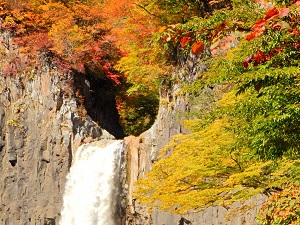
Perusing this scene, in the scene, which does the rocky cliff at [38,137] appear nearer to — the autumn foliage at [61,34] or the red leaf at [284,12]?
the autumn foliage at [61,34]

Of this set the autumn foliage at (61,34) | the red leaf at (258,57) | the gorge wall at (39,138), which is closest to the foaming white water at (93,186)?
the gorge wall at (39,138)

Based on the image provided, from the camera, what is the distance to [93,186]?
18.0m

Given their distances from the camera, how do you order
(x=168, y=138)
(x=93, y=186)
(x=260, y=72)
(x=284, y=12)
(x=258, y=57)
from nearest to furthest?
(x=284, y=12) → (x=258, y=57) → (x=260, y=72) → (x=168, y=138) → (x=93, y=186)

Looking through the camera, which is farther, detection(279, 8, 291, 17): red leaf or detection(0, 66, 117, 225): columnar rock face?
detection(0, 66, 117, 225): columnar rock face

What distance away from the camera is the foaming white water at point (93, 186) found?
1745 cm

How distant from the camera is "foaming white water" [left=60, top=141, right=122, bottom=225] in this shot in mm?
17453

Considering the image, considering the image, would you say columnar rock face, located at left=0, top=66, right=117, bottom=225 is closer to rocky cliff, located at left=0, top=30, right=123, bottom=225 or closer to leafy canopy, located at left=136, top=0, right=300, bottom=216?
rocky cliff, located at left=0, top=30, right=123, bottom=225

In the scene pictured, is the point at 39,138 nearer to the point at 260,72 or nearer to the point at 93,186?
the point at 93,186

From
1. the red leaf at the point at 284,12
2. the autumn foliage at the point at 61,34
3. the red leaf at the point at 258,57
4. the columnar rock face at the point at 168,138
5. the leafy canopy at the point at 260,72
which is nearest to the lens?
the red leaf at the point at 284,12

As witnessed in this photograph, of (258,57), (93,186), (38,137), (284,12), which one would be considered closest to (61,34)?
(38,137)

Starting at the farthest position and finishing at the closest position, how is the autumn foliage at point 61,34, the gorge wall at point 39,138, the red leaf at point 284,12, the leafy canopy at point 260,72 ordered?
the autumn foliage at point 61,34 → the gorge wall at point 39,138 → the leafy canopy at point 260,72 → the red leaf at point 284,12

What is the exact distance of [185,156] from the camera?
851 centimetres

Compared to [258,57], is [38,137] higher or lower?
lower

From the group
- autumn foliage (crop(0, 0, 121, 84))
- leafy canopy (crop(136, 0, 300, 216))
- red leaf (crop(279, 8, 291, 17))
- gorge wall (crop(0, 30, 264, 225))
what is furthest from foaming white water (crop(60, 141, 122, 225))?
red leaf (crop(279, 8, 291, 17))
